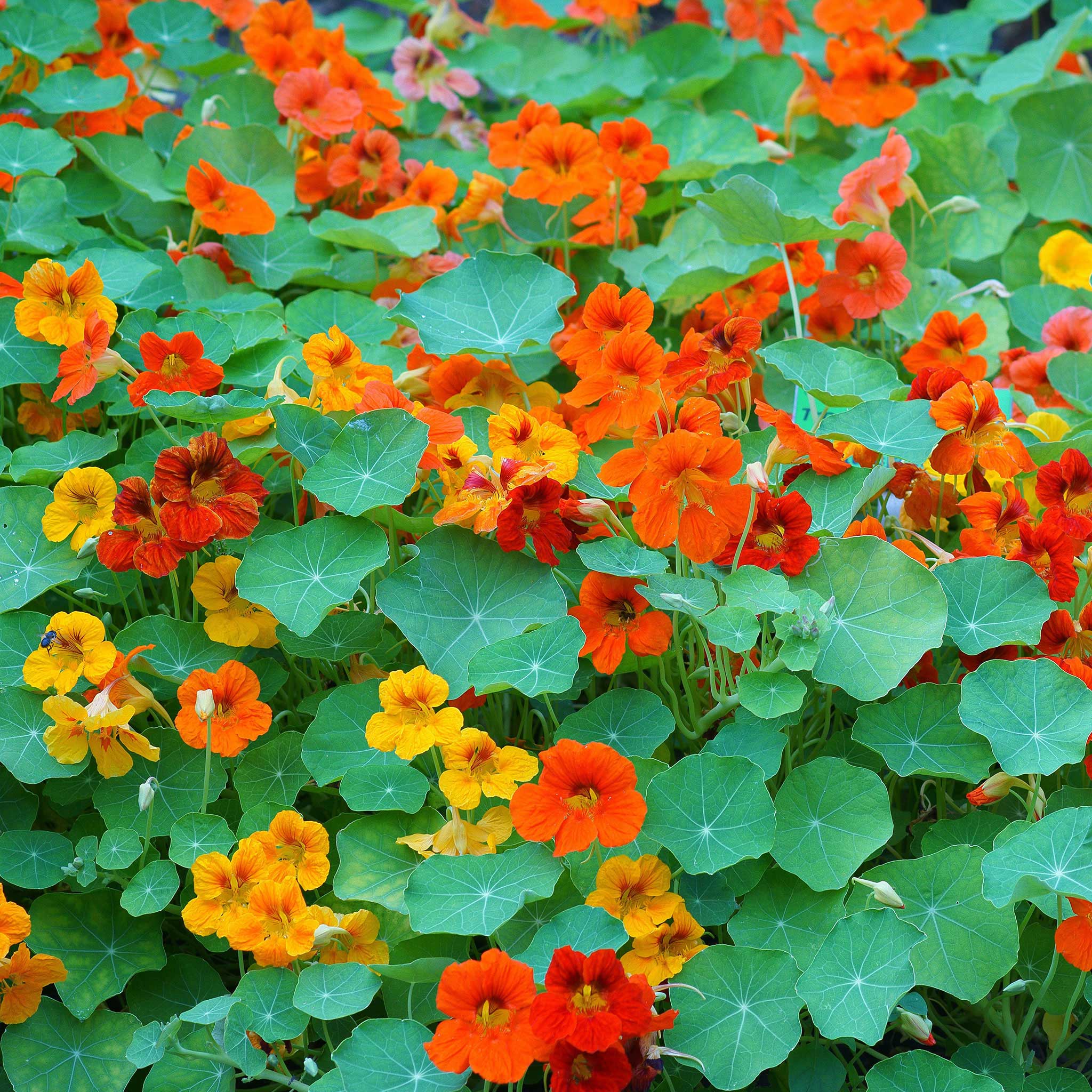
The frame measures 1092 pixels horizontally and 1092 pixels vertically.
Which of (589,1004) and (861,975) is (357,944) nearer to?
(589,1004)

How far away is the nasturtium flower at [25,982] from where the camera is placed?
1.17m

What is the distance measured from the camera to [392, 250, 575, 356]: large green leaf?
1588 mm

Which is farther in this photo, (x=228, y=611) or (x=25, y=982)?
(x=228, y=611)

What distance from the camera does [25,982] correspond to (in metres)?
1.19

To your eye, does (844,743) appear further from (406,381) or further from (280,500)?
(280,500)

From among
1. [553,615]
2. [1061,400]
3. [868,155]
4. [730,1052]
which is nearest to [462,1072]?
[730,1052]

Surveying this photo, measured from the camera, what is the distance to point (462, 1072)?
1002 millimetres

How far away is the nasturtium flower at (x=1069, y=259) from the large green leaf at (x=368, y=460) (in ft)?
4.50

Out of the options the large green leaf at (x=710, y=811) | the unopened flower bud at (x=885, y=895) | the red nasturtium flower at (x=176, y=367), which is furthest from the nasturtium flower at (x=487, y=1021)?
the red nasturtium flower at (x=176, y=367)

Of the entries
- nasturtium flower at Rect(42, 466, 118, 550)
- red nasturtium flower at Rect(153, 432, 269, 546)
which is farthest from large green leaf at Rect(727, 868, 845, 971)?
nasturtium flower at Rect(42, 466, 118, 550)

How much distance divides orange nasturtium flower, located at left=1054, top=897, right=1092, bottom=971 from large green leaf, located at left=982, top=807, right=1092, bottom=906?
0.03 meters

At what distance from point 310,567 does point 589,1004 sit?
648 mm

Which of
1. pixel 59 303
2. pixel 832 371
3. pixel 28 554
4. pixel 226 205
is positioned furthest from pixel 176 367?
pixel 832 371

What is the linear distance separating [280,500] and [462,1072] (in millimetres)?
1017
